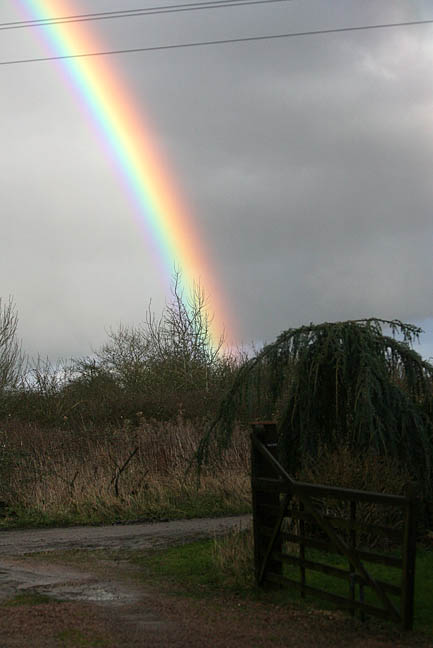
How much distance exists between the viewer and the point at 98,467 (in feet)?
63.8

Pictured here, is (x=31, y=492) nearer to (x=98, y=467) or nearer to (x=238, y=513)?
(x=98, y=467)

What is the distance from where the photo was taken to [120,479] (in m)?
18.8

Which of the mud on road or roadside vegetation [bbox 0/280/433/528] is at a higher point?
roadside vegetation [bbox 0/280/433/528]

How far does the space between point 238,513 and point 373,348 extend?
20.9 feet

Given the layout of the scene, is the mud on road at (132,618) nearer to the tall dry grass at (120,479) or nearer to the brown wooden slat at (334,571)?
the brown wooden slat at (334,571)

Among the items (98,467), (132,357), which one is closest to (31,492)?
(98,467)

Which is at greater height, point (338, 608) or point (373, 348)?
point (373, 348)

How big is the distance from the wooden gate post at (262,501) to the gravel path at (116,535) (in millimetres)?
3598

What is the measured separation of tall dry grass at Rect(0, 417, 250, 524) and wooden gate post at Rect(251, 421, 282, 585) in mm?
7815

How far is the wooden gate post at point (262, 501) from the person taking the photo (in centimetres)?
922

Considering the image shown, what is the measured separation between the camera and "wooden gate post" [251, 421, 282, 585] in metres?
9.22

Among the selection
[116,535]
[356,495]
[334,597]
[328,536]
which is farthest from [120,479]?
[356,495]

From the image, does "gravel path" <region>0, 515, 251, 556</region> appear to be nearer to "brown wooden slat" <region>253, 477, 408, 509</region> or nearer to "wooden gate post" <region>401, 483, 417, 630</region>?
"brown wooden slat" <region>253, 477, 408, 509</region>

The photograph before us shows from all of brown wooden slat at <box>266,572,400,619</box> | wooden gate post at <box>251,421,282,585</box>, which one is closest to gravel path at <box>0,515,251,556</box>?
wooden gate post at <box>251,421,282,585</box>
